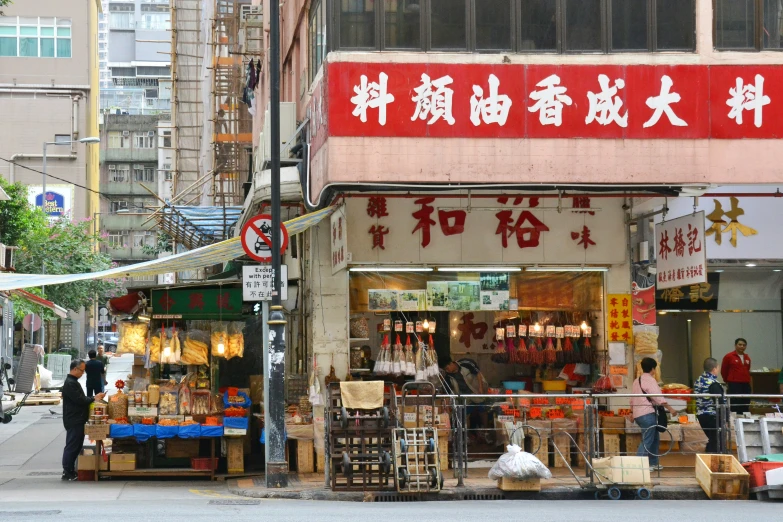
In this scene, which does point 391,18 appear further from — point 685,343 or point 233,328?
point 685,343

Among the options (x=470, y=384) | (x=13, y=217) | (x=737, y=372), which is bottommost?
(x=470, y=384)

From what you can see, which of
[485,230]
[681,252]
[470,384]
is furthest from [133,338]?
[681,252]

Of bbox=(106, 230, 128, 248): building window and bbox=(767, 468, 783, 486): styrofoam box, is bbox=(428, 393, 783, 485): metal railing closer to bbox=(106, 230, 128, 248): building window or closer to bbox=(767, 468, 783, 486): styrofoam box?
bbox=(767, 468, 783, 486): styrofoam box

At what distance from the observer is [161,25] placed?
12875 cm

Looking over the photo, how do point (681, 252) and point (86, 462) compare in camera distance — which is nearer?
point (681, 252)

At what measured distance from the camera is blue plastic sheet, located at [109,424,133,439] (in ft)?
53.0

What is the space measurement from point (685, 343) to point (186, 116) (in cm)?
3622

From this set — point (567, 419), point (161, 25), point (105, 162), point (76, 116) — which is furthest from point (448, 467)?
point (161, 25)

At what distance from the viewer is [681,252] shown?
1554 centimetres

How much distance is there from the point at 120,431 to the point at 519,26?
26.2ft

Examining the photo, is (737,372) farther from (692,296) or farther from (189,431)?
(189,431)

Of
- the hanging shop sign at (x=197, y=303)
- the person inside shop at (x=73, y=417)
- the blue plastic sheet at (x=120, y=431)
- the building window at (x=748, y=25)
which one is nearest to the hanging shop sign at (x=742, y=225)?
the building window at (x=748, y=25)

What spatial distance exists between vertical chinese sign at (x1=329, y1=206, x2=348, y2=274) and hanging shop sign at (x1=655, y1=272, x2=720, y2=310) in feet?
21.4

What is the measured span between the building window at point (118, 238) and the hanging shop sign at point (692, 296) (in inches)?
2878
